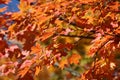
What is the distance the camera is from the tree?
3.18 metres

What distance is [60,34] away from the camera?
352cm

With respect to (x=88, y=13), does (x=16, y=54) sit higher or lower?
lower

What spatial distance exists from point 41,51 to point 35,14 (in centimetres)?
76

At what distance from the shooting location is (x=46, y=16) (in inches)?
144

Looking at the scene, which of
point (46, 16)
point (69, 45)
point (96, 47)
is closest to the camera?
point (96, 47)

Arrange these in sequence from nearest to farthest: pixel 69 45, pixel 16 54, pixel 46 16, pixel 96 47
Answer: pixel 96 47, pixel 69 45, pixel 46 16, pixel 16 54

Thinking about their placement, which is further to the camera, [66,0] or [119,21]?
[66,0]

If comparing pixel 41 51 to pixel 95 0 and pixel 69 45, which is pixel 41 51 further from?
pixel 95 0

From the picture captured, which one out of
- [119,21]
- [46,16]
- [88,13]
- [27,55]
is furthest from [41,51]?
[119,21]

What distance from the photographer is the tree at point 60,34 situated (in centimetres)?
318

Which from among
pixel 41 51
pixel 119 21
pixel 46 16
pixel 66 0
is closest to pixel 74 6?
pixel 66 0

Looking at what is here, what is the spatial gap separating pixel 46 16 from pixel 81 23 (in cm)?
53

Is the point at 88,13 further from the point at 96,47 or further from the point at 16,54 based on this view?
the point at 16,54

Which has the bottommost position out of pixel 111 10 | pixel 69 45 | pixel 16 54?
pixel 16 54
